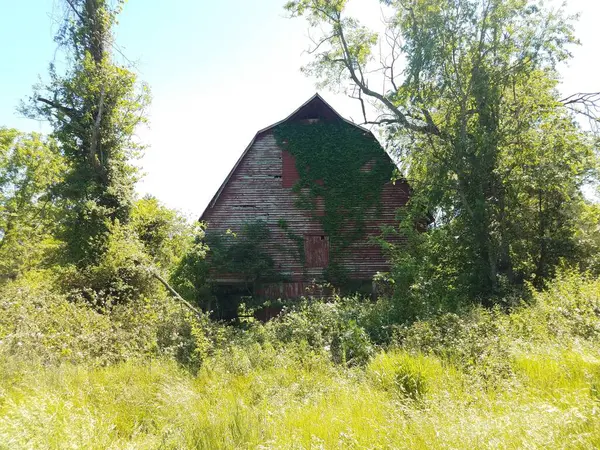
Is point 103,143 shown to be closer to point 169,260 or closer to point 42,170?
point 169,260

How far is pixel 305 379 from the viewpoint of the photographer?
5.19m

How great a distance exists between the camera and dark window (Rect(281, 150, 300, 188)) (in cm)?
1611

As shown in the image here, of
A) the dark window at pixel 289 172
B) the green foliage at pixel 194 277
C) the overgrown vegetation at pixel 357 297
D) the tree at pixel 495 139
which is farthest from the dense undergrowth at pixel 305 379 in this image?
the dark window at pixel 289 172

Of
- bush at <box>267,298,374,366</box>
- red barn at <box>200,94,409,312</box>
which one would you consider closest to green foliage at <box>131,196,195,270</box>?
red barn at <box>200,94,409,312</box>

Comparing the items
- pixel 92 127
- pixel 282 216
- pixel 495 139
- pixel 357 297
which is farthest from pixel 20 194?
pixel 495 139

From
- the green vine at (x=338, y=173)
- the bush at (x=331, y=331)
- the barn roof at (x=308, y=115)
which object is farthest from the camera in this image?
the barn roof at (x=308, y=115)

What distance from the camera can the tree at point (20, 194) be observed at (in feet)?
80.4

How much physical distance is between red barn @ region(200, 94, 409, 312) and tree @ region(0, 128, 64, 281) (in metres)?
16.7

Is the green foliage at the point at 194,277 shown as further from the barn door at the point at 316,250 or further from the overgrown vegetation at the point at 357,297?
the barn door at the point at 316,250

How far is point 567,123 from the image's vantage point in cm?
955

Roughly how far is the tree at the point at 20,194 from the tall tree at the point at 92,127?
1462 centimetres

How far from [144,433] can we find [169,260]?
32.3 ft

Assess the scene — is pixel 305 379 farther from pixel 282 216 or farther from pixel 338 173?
pixel 338 173

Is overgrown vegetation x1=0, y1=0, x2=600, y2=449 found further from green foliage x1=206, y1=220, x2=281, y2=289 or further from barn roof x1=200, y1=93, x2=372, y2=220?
barn roof x1=200, y1=93, x2=372, y2=220
